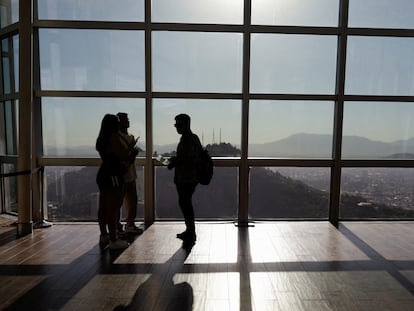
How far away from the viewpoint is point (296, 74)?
4477 millimetres

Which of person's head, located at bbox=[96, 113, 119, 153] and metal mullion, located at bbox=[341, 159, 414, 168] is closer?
person's head, located at bbox=[96, 113, 119, 153]

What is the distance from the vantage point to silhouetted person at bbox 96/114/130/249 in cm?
331

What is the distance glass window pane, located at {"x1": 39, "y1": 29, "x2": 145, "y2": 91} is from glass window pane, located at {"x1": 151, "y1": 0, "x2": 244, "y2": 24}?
1.69 ft

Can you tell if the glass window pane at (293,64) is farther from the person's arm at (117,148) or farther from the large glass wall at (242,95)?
the person's arm at (117,148)

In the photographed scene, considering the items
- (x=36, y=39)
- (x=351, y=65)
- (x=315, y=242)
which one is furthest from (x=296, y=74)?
(x=36, y=39)

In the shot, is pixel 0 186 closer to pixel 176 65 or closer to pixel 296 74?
pixel 176 65

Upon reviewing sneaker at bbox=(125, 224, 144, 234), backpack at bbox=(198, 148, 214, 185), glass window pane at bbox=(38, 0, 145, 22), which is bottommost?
sneaker at bbox=(125, 224, 144, 234)

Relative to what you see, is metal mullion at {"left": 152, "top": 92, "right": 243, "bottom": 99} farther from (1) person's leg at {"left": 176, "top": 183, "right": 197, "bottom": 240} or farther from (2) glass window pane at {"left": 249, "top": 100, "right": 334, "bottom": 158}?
(1) person's leg at {"left": 176, "top": 183, "right": 197, "bottom": 240}

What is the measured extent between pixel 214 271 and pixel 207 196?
1.76m

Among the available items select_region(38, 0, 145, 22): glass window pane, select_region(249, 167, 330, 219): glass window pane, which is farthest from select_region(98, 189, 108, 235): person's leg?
select_region(38, 0, 145, 22): glass window pane

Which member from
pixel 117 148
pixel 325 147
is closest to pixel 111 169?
pixel 117 148

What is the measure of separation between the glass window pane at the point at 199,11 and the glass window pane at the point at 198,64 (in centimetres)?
21

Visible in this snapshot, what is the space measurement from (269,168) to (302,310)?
8.25ft

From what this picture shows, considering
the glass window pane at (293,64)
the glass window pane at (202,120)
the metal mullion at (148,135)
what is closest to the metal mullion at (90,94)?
the metal mullion at (148,135)
